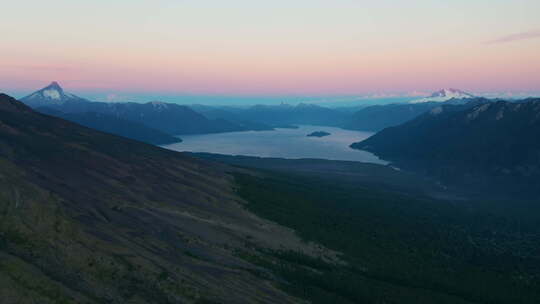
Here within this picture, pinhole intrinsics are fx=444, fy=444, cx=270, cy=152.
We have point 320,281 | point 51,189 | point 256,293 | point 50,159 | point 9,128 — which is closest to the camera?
point 256,293

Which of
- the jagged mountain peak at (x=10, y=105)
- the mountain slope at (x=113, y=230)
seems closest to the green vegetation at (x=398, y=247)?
the mountain slope at (x=113, y=230)

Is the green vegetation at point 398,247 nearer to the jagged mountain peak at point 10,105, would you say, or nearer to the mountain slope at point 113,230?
the mountain slope at point 113,230

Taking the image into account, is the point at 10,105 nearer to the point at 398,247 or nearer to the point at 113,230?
the point at 113,230

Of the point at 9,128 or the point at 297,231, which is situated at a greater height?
the point at 9,128

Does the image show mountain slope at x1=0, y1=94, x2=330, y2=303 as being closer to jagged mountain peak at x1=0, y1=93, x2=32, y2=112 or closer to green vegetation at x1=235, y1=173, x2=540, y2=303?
jagged mountain peak at x1=0, y1=93, x2=32, y2=112

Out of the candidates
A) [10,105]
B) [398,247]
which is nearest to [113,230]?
[398,247]

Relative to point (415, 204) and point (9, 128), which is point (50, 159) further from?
point (415, 204)

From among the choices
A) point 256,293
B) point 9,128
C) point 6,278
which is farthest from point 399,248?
point 9,128
